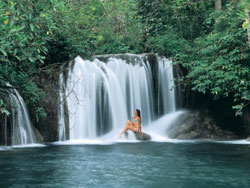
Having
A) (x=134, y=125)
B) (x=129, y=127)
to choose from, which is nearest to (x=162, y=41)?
(x=134, y=125)

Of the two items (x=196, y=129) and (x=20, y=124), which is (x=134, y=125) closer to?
(x=196, y=129)

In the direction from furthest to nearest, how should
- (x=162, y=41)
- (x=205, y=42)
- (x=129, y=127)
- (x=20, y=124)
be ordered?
(x=162, y=41)
(x=205, y=42)
(x=129, y=127)
(x=20, y=124)

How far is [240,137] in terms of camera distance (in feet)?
56.8

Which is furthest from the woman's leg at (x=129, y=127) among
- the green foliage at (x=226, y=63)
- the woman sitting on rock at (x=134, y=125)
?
the green foliage at (x=226, y=63)

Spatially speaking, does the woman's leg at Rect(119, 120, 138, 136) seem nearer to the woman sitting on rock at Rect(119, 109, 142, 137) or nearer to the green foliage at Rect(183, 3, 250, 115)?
the woman sitting on rock at Rect(119, 109, 142, 137)

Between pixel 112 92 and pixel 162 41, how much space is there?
12.1 ft

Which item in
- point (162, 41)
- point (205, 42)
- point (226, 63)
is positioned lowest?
point (226, 63)

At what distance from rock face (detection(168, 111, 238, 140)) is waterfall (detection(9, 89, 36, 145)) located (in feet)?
17.4

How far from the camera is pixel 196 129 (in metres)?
17.2

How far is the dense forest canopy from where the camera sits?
13.5 m

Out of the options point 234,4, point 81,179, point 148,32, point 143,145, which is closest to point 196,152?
point 143,145

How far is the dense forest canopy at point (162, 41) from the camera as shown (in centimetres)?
1351

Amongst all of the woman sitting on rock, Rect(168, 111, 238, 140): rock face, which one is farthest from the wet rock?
Rect(168, 111, 238, 140): rock face

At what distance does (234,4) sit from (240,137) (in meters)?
5.04
